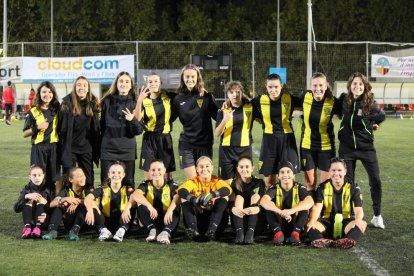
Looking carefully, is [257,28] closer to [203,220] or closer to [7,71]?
[7,71]

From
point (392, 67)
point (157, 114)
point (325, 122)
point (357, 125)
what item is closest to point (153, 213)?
point (157, 114)

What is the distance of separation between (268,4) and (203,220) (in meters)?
39.1

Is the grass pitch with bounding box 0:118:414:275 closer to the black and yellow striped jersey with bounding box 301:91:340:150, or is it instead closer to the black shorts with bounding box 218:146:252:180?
the black shorts with bounding box 218:146:252:180

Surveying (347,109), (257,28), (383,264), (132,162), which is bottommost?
(383,264)

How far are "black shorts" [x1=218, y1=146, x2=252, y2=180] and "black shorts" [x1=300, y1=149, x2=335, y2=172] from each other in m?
0.58

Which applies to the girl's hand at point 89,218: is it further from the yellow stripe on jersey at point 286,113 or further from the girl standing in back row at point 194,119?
the yellow stripe on jersey at point 286,113

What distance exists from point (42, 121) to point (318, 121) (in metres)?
2.81

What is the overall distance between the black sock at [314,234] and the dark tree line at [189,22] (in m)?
32.1

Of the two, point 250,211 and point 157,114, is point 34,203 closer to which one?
point 157,114

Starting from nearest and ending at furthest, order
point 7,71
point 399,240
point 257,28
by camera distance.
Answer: point 399,240 → point 7,71 → point 257,28

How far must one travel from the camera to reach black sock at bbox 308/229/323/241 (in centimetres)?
718

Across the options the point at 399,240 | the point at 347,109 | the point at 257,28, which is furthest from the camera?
the point at 257,28

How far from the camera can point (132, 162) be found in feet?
27.2

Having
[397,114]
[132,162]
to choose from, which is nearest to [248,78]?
[397,114]
